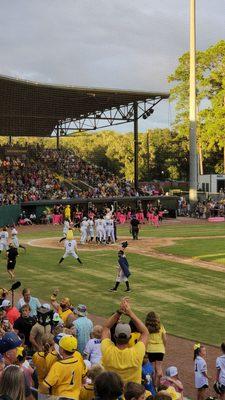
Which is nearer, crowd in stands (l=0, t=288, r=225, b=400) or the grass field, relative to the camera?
crowd in stands (l=0, t=288, r=225, b=400)

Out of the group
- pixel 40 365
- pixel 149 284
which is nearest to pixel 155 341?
pixel 40 365

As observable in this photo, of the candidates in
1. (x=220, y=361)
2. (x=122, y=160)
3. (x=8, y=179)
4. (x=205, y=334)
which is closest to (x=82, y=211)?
(x=8, y=179)

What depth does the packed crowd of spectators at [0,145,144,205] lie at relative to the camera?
4622 cm

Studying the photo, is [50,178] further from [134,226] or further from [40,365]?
[40,365]

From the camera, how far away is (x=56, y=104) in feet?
171

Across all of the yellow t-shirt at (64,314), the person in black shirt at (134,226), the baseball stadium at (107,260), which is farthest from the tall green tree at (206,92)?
the yellow t-shirt at (64,314)

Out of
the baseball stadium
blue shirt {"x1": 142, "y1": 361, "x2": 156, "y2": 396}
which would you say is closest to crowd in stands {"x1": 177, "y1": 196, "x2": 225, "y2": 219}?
the baseball stadium

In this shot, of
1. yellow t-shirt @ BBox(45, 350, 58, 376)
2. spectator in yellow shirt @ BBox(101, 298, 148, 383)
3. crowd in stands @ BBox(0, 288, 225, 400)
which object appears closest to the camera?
crowd in stands @ BBox(0, 288, 225, 400)

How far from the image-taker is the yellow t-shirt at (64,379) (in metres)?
6.34

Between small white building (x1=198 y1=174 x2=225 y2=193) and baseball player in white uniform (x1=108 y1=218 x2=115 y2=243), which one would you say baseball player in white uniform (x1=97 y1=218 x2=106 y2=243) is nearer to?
baseball player in white uniform (x1=108 y1=218 x2=115 y2=243)

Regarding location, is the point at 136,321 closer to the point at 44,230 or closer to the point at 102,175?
the point at 44,230

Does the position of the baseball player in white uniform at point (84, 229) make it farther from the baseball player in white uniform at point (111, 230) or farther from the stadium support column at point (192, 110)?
the stadium support column at point (192, 110)

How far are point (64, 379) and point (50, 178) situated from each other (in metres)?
45.5

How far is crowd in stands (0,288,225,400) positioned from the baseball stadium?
0.06 ft
